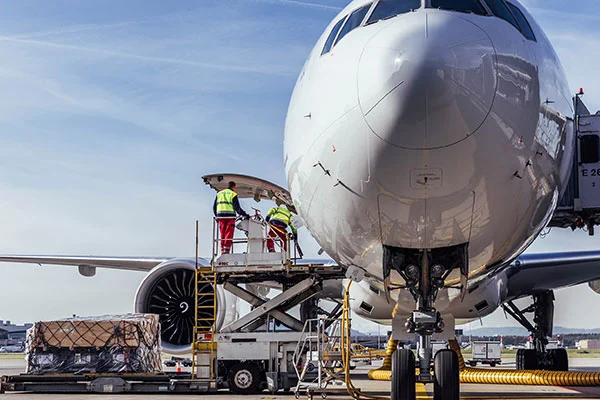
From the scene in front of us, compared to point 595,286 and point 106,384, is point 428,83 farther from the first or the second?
point 595,286

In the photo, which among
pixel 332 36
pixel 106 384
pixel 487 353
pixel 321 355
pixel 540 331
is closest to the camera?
pixel 332 36

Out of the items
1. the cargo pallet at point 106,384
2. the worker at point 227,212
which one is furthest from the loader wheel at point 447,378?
the worker at point 227,212

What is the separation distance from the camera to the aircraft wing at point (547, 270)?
517 inches

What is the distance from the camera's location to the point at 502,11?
23.2 ft

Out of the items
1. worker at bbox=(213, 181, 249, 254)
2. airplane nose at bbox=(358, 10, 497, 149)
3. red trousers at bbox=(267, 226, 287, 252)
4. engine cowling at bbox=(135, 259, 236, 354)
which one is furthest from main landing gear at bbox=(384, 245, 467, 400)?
engine cowling at bbox=(135, 259, 236, 354)

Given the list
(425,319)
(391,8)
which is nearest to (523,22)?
(391,8)

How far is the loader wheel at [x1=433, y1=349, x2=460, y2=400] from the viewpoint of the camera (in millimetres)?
7301

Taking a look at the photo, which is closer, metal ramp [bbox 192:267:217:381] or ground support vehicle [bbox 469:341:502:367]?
metal ramp [bbox 192:267:217:381]

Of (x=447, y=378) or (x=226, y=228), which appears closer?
(x=447, y=378)

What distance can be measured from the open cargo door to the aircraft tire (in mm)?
5461

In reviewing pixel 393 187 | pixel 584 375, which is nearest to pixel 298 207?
pixel 393 187

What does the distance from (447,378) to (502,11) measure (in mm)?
3136

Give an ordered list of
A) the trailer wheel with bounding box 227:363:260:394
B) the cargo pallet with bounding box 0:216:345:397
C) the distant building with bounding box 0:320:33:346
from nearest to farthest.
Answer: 1. the cargo pallet with bounding box 0:216:345:397
2. the trailer wheel with bounding box 227:363:260:394
3. the distant building with bounding box 0:320:33:346

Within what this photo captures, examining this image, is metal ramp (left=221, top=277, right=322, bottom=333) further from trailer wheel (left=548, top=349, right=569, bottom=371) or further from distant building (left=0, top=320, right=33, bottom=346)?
distant building (left=0, top=320, right=33, bottom=346)
